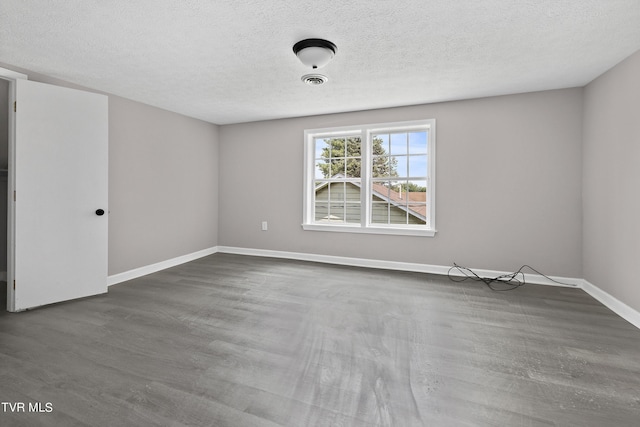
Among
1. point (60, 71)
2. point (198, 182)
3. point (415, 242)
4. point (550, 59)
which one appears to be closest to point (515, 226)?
point (415, 242)

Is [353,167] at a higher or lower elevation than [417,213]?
higher

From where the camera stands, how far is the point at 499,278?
3.84 m

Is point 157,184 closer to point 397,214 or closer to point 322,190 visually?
point 322,190

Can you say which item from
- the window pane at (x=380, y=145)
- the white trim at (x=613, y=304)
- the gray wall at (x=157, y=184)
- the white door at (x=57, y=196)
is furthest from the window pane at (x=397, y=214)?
the white door at (x=57, y=196)

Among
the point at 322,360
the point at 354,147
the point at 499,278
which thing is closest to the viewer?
the point at 322,360

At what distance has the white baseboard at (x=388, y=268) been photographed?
2.85 meters

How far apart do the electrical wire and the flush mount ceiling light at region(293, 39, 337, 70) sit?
3.14 metres

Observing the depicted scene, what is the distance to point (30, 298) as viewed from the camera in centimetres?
282

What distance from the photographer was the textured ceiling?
2018mm

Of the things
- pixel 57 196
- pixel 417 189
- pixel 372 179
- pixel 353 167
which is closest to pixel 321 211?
pixel 353 167

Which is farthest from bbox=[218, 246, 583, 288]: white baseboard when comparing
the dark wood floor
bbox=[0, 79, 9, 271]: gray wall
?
bbox=[0, 79, 9, 271]: gray wall

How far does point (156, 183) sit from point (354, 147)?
309cm

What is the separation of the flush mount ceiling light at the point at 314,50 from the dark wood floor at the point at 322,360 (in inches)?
91.0

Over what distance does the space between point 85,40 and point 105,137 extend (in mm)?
1127
